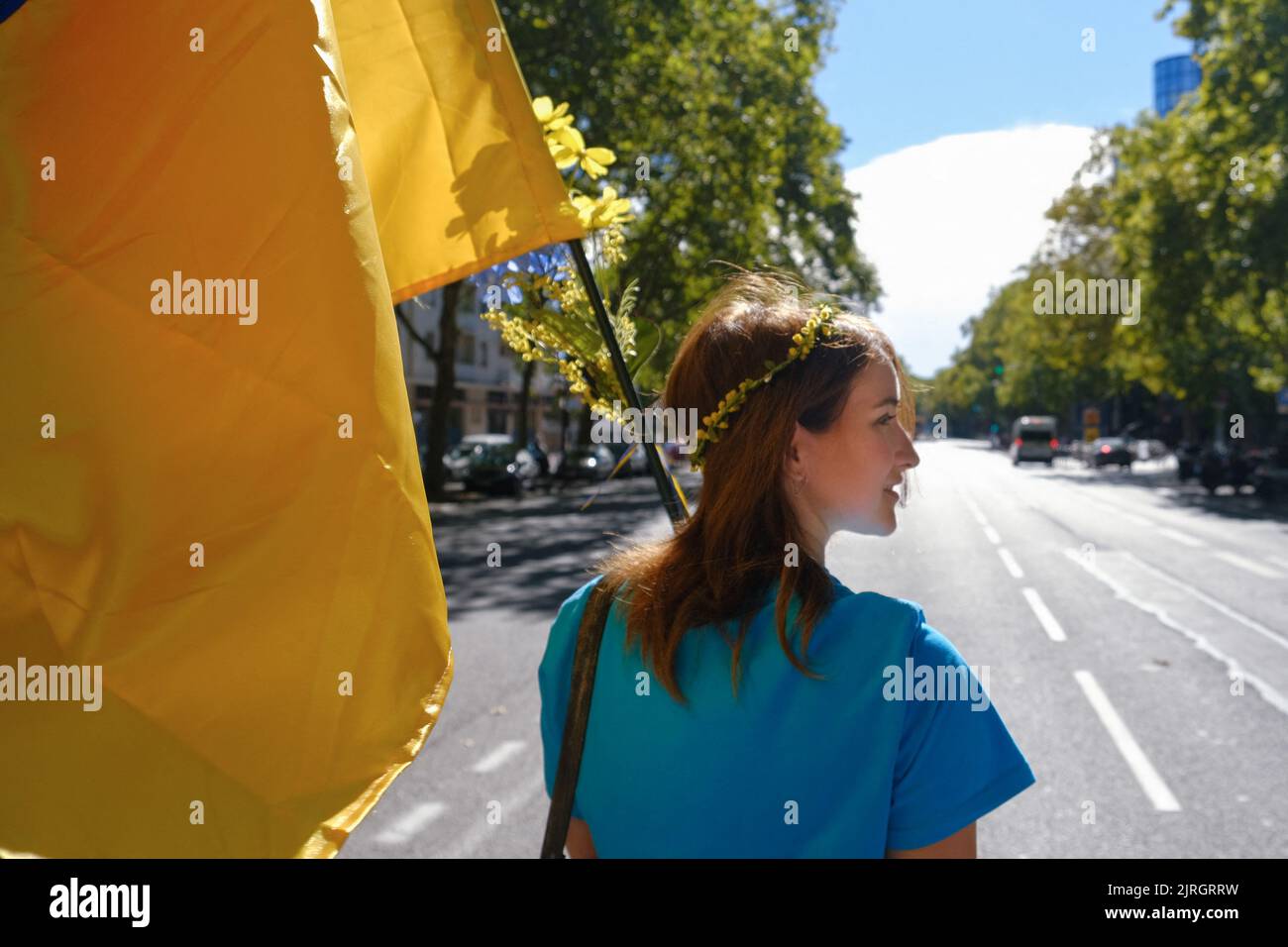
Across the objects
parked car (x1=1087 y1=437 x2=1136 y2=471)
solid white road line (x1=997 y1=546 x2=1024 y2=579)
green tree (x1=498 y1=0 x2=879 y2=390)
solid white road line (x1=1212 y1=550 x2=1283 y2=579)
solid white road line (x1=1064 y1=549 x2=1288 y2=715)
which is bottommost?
solid white road line (x1=1212 y1=550 x2=1283 y2=579)

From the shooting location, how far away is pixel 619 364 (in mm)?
1910

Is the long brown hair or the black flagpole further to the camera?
the black flagpole

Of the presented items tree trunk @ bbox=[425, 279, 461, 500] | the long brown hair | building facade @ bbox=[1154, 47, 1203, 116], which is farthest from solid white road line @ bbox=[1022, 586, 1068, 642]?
building facade @ bbox=[1154, 47, 1203, 116]

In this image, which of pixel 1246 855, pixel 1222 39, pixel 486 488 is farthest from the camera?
pixel 486 488

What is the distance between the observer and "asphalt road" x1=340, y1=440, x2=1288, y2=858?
5.02 meters

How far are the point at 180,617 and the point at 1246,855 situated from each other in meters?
4.55

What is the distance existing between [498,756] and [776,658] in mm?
5132

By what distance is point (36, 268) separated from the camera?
1.33 metres

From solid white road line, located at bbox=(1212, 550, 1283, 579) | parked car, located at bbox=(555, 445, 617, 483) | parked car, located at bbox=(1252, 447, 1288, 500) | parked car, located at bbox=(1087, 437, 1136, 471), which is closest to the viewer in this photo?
solid white road line, located at bbox=(1212, 550, 1283, 579)

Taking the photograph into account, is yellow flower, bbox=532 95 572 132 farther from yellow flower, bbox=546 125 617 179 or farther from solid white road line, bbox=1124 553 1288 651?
solid white road line, bbox=1124 553 1288 651

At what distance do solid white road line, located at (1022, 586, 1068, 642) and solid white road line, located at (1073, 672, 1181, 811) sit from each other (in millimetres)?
1637

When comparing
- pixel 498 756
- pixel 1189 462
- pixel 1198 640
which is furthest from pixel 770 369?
pixel 1189 462
